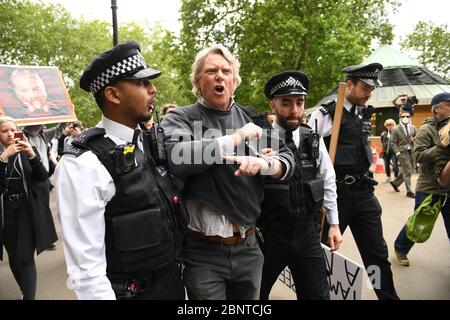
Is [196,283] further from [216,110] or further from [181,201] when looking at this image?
[216,110]

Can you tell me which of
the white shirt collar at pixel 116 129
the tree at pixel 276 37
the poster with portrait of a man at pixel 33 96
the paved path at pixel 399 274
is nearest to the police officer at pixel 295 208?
the white shirt collar at pixel 116 129

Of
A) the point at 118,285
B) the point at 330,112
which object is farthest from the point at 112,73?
the point at 330,112

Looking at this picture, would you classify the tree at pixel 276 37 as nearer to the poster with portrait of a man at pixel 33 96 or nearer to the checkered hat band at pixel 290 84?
the poster with portrait of a man at pixel 33 96

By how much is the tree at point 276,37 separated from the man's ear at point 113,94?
13087 millimetres

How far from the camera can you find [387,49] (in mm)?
17500

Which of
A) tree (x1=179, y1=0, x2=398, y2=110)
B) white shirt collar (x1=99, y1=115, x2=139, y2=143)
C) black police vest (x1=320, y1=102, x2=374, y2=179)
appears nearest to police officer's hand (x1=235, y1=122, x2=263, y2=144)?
white shirt collar (x1=99, y1=115, x2=139, y2=143)

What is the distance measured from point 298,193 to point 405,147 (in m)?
7.06

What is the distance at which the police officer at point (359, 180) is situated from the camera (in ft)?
10.2

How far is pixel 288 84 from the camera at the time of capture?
97.2 inches

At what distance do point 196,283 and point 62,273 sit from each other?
3275 millimetres

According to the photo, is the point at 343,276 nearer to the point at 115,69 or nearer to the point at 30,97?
the point at 115,69

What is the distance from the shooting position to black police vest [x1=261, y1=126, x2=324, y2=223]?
7.61 feet

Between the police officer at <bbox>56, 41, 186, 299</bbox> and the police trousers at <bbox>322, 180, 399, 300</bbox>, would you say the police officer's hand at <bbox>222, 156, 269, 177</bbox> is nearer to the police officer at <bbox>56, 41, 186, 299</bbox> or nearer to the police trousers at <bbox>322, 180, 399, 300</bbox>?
the police officer at <bbox>56, 41, 186, 299</bbox>
